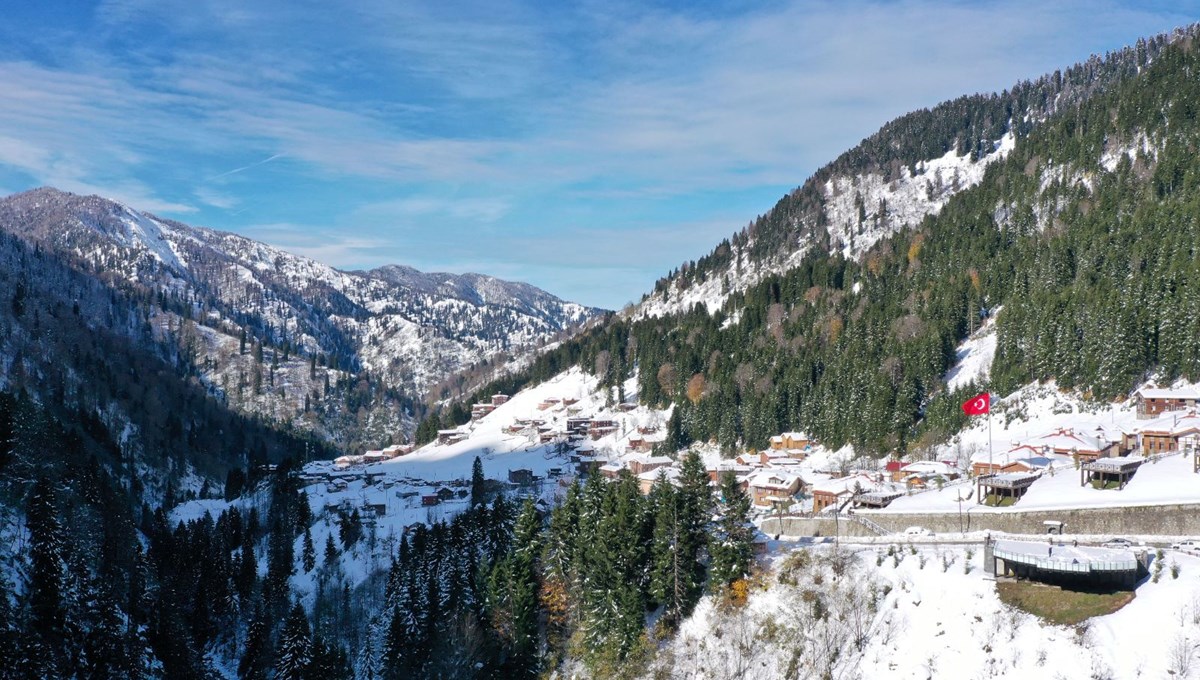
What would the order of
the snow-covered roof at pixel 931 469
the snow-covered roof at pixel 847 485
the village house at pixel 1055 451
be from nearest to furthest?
the village house at pixel 1055 451, the snow-covered roof at pixel 847 485, the snow-covered roof at pixel 931 469

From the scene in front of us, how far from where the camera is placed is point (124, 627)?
5956cm

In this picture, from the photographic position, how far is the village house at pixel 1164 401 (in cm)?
6588

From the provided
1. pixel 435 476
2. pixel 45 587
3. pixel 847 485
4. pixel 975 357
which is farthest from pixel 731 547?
pixel 435 476

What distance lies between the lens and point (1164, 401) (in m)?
66.8

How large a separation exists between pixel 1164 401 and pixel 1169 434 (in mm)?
11742

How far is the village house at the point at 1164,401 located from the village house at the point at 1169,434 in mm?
5961

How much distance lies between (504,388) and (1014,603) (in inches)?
6006

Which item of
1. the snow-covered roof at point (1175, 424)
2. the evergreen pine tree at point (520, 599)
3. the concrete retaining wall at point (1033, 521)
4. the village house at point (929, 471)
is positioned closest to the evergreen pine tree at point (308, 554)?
the evergreen pine tree at point (520, 599)

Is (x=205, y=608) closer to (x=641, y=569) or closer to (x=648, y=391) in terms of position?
(x=641, y=569)

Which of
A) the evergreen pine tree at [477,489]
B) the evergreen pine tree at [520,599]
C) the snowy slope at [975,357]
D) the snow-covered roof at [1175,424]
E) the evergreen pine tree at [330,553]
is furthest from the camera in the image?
the evergreen pine tree at [477,489]

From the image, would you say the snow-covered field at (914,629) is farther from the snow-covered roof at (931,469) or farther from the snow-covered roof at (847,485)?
the snow-covered roof at (931,469)

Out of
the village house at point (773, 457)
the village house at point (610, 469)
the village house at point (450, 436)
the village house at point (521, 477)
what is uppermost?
the village house at point (450, 436)

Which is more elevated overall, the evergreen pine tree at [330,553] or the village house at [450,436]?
the village house at [450,436]

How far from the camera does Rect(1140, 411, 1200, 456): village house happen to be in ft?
182
